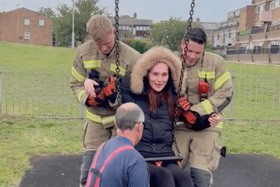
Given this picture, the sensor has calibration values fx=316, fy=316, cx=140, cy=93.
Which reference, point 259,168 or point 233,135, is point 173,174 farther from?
point 233,135

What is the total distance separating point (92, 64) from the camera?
3.35 metres

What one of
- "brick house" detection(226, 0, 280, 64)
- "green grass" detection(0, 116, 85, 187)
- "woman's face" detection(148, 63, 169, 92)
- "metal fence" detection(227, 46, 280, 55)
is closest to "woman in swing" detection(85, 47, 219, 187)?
"woman's face" detection(148, 63, 169, 92)

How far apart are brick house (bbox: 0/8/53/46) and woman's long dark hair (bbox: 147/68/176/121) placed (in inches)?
2152

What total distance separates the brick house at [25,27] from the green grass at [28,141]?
163ft

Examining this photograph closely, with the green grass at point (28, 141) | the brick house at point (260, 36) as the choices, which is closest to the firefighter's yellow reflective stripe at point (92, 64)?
the green grass at point (28, 141)

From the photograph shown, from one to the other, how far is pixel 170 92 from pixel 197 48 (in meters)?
0.51

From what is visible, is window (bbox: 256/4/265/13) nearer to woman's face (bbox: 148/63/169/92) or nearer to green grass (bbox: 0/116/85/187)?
green grass (bbox: 0/116/85/187)

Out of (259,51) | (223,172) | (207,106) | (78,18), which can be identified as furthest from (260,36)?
(207,106)

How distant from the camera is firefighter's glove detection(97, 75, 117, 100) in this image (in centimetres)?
302

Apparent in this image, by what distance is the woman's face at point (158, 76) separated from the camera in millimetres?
2920

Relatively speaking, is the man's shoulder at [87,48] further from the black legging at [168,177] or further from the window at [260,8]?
the window at [260,8]

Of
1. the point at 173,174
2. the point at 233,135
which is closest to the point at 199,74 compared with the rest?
the point at 173,174

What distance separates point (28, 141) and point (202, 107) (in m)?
4.18

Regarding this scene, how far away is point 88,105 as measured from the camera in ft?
10.8
